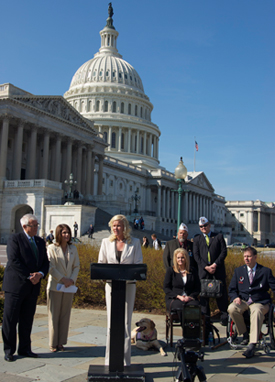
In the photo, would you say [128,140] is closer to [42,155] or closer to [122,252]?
[42,155]

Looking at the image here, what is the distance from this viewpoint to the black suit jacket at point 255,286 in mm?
8257

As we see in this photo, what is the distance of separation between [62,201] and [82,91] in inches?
2209

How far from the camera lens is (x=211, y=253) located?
907 centimetres

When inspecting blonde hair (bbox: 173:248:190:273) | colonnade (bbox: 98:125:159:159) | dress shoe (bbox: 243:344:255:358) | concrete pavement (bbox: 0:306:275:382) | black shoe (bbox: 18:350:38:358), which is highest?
colonnade (bbox: 98:125:159:159)

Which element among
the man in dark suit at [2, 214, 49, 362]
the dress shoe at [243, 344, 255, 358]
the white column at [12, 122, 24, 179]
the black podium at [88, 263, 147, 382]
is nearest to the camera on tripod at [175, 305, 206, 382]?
the black podium at [88, 263, 147, 382]

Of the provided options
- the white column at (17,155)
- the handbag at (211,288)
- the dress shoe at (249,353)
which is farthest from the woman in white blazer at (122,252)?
the white column at (17,155)

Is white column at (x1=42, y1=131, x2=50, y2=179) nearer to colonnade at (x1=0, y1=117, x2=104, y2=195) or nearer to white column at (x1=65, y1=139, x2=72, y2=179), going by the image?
colonnade at (x1=0, y1=117, x2=104, y2=195)

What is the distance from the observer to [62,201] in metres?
43.8

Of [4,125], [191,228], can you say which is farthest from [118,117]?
[4,125]

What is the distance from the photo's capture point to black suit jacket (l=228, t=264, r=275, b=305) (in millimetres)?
8257

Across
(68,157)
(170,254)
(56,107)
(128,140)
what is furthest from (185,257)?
(128,140)

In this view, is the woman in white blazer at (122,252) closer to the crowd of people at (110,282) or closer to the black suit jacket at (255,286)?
the crowd of people at (110,282)

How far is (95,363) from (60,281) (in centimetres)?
156

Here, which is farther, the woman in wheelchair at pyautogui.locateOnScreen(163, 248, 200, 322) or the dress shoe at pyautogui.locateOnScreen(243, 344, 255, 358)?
Answer: the woman in wheelchair at pyautogui.locateOnScreen(163, 248, 200, 322)
